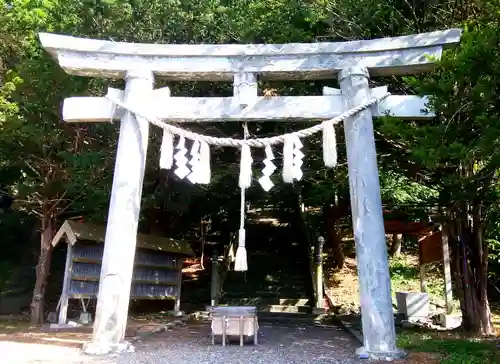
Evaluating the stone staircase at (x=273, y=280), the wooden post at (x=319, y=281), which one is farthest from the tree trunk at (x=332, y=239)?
the wooden post at (x=319, y=281)

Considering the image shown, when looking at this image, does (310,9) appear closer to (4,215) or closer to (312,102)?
(312,102)

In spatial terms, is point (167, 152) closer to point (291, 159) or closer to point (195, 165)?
point (195, 165)

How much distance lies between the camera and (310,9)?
8297 mm

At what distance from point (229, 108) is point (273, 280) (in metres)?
8.43

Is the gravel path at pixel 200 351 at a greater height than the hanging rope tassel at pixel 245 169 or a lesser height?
lesser

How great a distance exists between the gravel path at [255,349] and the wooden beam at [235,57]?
388 centimetres

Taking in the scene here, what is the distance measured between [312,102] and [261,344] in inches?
149

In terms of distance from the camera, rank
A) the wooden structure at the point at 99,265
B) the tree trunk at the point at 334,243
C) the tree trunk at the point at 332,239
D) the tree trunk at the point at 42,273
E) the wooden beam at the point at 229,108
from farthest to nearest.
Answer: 1. the tree trunk at the point at 334,243
2. the tree trunk at the point at 332,239
3. the tree trunk at the point at 42,273
4. the wooden structure at the point at 99,265
5. the wooden beam at the point at 229,108

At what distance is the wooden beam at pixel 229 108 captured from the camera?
21.8 feet

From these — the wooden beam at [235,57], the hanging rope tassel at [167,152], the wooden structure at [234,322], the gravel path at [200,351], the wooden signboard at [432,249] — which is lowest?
the gravel path at [200,351]

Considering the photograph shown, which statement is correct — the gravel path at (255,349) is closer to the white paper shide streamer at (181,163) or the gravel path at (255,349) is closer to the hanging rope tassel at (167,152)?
the white paper shide streamer at (181,163)

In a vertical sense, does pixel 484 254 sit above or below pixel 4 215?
below

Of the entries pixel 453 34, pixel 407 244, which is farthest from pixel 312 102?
pixel 407 244

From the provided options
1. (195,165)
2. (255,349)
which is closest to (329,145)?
(195,165)
